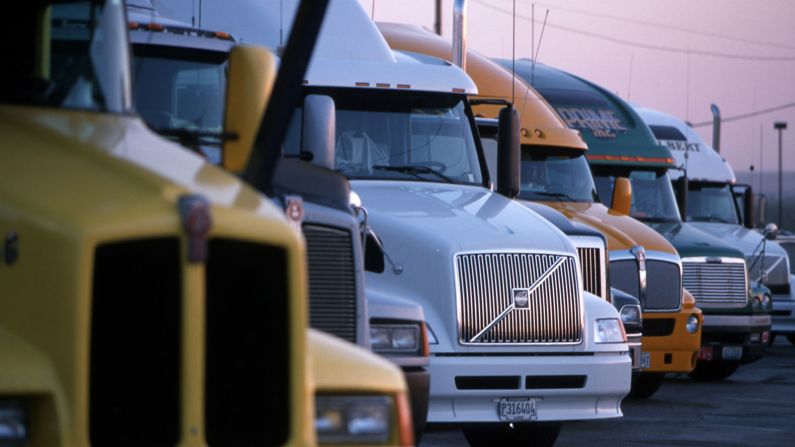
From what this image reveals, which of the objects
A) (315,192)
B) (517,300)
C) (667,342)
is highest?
(315,192)

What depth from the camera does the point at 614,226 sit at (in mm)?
17750

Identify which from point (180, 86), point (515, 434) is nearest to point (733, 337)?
point (515, 434)

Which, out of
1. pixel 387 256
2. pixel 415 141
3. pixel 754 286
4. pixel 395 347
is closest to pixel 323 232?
pixel 395 347

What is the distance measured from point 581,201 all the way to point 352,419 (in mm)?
12695

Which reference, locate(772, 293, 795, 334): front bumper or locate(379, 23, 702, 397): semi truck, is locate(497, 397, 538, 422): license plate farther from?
locate(772, 293, 795, 334): front bumper

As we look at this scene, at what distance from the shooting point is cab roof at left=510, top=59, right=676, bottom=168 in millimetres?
21828

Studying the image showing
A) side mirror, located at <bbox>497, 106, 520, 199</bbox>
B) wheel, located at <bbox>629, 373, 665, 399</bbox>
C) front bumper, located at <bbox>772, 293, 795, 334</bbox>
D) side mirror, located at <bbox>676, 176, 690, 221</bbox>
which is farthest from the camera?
front bumper, located at <bbox>772, 293, 795, 334</bbox>

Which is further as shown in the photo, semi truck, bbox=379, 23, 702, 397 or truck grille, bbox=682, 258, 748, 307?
truck grille, bbox=682, 258, 748, 307

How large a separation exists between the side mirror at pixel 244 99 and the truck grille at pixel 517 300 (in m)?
5.13

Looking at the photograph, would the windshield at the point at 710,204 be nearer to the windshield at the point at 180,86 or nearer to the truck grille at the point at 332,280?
the windshield at the point at 180,86

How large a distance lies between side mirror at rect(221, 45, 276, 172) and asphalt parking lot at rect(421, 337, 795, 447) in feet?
23.3

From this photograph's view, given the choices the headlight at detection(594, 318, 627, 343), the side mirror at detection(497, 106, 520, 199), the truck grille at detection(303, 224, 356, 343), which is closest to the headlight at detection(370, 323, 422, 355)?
the truck grille at detection(303, 224, 356, 343)

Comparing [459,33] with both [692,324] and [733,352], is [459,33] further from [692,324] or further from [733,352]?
[733,352]

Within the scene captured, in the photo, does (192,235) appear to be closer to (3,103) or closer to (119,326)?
(119,326)
